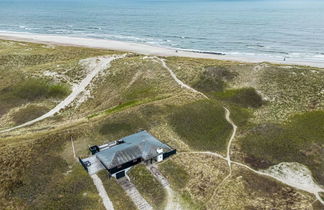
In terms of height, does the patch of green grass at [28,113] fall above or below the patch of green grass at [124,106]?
below

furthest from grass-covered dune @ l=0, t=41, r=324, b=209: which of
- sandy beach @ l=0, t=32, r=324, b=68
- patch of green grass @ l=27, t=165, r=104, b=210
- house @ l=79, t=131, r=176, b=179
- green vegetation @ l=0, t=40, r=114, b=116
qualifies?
sandy beach @ l=0, t=32, r=324, b=68

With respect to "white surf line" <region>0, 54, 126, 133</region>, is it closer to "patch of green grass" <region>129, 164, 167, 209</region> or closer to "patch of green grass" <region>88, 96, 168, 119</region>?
"patch of green grass" <region>88, 96, 168, 119</region>

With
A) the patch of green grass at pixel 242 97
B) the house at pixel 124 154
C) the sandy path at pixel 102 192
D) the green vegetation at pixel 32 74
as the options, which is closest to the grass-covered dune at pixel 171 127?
the patch of green grass at pixel 242 97

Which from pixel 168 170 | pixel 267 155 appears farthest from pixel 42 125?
pixel 267 155

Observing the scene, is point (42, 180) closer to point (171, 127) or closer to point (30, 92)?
point (171, 127)

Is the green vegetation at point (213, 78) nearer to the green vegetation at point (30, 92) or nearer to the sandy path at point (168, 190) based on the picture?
the sandy path at point (168, 190)

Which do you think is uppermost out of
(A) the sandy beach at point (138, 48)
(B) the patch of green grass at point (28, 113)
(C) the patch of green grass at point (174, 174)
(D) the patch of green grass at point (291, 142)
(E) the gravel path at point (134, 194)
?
(A) the sandy beach at point (138, 48)
